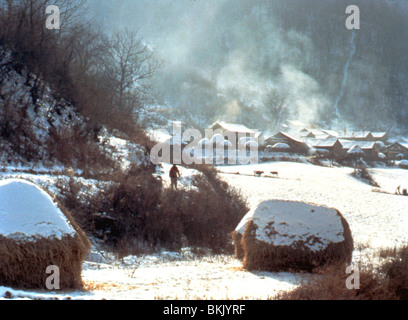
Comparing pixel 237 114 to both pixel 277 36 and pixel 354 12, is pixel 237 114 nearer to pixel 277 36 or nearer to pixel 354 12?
pixel 277 36

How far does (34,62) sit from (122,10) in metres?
146

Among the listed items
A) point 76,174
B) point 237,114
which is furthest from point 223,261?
point 237,114

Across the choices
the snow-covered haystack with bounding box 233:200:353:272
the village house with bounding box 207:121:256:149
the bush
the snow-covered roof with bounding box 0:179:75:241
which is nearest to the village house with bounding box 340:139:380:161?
the village house with bounding box 207:121:256:149

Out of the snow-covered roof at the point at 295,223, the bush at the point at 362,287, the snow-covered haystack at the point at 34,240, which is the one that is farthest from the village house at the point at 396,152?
the snow-covered haystack at the point at 34,240

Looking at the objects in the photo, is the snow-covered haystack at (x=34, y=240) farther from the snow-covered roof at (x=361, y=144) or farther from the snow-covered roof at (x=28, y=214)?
the snow-covered roof at (x=361, y=144)

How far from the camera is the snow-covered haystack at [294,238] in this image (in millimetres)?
10617

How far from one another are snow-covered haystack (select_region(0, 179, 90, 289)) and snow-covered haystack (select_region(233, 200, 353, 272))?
4.44 meters

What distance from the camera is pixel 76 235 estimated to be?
764 centimetres

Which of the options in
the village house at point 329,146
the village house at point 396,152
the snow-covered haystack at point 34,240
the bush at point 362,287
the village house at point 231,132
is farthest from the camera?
the village house at point 396,152

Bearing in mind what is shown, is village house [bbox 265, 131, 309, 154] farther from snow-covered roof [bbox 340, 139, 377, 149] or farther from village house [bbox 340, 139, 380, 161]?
snow-covered roof [bbox 340, 139, 377, 149]

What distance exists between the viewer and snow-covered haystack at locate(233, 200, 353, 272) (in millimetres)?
10617

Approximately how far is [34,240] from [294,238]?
6.07 meters

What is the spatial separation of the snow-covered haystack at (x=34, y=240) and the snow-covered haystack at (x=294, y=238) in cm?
444

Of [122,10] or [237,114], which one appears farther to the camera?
[122,10]
